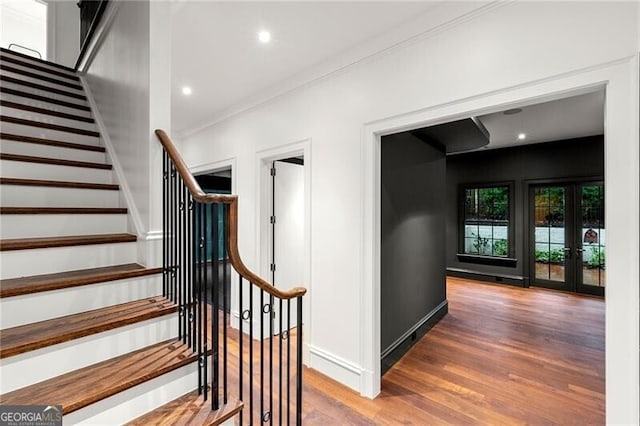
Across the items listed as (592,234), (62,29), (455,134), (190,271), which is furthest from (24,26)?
(592,234)

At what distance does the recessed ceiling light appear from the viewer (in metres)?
2.34

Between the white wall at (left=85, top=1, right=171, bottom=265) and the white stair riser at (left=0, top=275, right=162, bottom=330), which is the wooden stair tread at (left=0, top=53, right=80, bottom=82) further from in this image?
the white stair riser at (left=0, top=275, right=162, bottom=330)

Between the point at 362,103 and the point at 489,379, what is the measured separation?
2722mm

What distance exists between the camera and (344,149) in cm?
265

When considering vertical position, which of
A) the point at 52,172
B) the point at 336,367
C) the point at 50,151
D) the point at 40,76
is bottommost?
the point at 336,367

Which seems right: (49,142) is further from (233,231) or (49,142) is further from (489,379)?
(489,379)

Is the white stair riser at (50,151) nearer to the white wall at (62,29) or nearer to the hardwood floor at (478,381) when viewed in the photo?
the hardwood floor at (478,381)

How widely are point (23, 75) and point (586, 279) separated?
893 centimetres

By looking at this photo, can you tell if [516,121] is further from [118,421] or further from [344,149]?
[118,421]

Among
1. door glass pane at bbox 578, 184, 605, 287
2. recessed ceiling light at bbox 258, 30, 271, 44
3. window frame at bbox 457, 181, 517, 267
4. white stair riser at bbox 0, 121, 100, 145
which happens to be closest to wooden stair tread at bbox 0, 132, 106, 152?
white stair riser at bbox 0, 121, 100, 145

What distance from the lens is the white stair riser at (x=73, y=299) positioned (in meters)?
1.46

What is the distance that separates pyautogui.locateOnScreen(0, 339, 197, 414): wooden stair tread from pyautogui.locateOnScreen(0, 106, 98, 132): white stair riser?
248 centimetres

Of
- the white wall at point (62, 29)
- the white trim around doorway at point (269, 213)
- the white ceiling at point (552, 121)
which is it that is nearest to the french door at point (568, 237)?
the white ceiling at point (552, 121)

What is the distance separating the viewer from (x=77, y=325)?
4.86 ft
